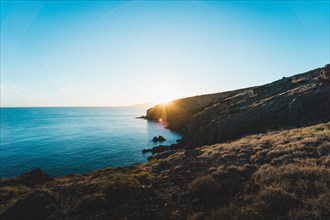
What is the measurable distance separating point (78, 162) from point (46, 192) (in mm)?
32108

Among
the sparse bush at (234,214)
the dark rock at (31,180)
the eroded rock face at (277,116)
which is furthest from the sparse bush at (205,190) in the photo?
the dark rock at (31,180)

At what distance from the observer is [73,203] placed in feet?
48.5

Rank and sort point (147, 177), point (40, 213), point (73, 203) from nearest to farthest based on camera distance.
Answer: point (40, 213) → point (73, 203) → point (147, 177)

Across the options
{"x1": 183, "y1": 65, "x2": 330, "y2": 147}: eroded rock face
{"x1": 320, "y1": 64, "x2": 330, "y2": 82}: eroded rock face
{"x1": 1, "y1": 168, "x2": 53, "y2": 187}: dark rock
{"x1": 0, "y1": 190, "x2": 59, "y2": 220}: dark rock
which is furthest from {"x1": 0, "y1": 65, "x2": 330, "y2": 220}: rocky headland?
{"x1": 320, "y1": 64, "x2": 330, "y2": 82}: eroded rock face

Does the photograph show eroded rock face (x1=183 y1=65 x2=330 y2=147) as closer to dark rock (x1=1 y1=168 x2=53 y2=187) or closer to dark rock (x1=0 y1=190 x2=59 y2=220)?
dark rock (x1=1 y1=168 x2=53 y2=187)

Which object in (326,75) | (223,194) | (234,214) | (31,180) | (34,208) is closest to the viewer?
(234,214)

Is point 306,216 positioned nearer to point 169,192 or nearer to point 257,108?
point 169,192

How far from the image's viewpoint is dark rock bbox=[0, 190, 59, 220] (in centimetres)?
1338

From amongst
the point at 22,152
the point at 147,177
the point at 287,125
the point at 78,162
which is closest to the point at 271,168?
the point at 147,177

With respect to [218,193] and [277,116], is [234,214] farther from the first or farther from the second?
[277,116]

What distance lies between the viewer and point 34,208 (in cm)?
1380

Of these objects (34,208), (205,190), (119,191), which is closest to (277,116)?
(205,190)

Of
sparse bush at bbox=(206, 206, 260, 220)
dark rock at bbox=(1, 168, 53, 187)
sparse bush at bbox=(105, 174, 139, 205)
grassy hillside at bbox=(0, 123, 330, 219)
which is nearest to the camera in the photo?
sparse bush at bbox=(206, 206, 260, 220)

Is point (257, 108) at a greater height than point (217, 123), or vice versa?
point (257, 108)
